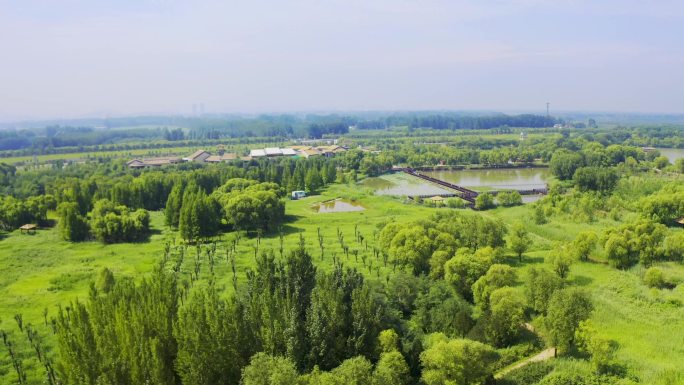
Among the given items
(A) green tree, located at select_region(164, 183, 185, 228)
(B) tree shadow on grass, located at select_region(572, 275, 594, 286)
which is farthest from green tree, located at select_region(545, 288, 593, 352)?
(A) green tree, located at select_region(164, 183, 185, 228)

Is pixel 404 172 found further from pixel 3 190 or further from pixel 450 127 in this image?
pixel 450 127

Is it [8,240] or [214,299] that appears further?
[8,240]

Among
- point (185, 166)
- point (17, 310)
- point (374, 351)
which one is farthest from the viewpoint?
point (185, 166)

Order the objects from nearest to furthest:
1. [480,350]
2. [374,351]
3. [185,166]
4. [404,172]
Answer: [480,350], [374,351], [185,166], [404,172]

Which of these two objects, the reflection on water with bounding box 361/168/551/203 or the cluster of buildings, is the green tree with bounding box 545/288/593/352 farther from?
the cluster of buildings

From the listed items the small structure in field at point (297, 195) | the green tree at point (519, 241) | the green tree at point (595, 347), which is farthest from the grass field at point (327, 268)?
the small structure in field at point (297, 195)

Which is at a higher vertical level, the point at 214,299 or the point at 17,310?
the point at 214,299

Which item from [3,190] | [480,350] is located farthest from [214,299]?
[3,190]
